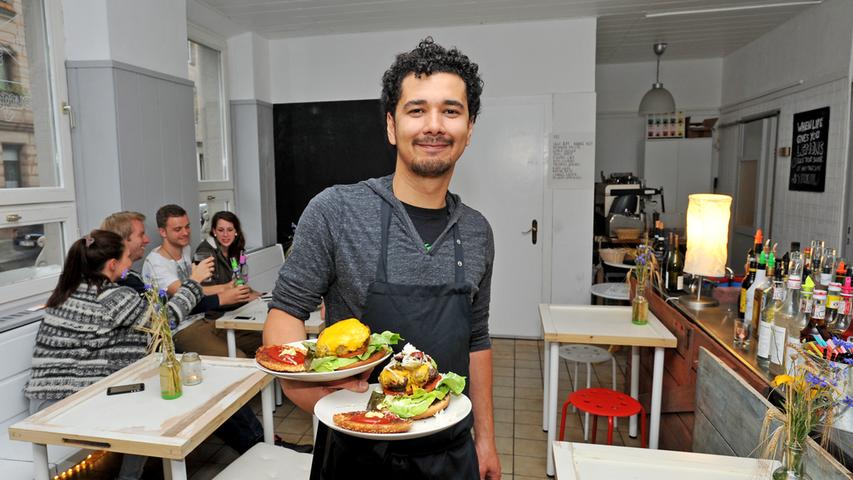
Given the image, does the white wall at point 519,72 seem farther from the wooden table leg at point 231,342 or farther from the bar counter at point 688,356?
the wooden table leg at point 231,342

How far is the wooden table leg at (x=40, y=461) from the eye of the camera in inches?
68.4

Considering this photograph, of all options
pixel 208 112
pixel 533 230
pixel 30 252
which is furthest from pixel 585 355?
pixel 208 112

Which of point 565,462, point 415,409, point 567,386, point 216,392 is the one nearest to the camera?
point 415,409

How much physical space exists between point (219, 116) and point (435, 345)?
4214 millimetres

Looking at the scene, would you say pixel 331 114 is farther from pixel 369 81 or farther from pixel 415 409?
pixel 415 409

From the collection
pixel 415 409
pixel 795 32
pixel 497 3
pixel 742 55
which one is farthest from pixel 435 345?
pixel 742 55

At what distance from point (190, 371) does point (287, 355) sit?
3.99 feet

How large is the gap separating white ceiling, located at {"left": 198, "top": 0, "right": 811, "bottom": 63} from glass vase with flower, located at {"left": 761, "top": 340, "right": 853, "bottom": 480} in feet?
12.0


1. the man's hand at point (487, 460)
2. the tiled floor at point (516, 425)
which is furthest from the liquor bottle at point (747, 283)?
the man's hand at point (487, 460)

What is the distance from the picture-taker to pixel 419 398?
1.01 m

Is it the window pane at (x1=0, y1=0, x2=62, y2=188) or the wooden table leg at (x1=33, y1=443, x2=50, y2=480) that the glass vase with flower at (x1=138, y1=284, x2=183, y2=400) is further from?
the window pane at (x1=0, y1=0, x2=62, y2=188)

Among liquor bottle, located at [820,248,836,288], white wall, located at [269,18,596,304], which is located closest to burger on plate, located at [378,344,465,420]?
liquor bottle, located at [820,248,836,288]

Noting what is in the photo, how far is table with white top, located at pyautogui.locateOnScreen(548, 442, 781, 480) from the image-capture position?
1335 millimetres

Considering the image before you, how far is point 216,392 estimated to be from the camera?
1953mm
